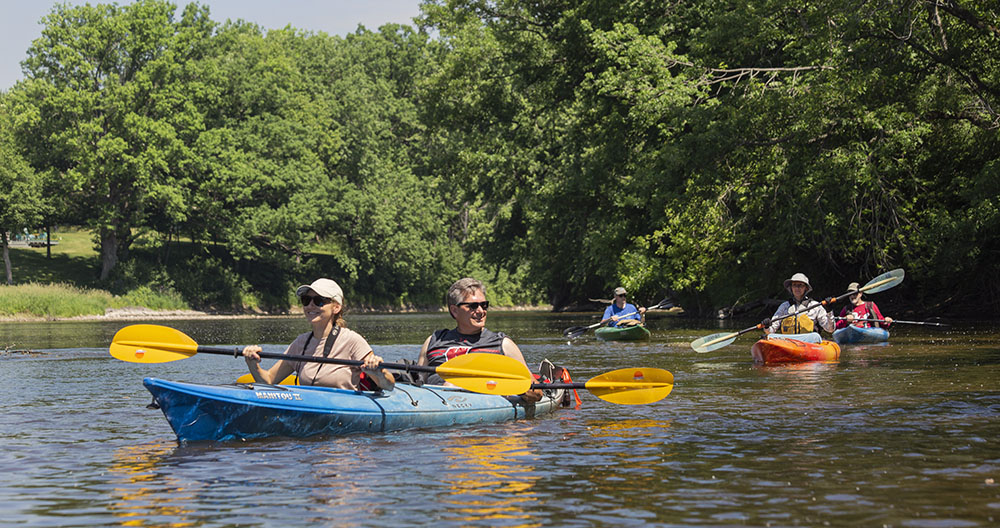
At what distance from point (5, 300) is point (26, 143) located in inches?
561

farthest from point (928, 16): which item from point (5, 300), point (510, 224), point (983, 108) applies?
point (5, 300)

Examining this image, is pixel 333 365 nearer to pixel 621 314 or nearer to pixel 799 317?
pixel 799 317

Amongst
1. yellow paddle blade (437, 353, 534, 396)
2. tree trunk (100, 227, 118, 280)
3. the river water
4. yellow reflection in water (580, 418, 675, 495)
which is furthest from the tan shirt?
tree trunk (100, 227, 118, 280)

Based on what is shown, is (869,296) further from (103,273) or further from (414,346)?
(103,273)

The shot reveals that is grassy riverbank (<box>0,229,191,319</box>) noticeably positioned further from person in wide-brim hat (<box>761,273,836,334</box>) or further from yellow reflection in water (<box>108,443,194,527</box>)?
yellow reflection in water (<box>108,443,194,527</box>)

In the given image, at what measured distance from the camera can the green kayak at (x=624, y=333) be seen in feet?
78.0

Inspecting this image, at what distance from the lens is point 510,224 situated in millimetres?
49594

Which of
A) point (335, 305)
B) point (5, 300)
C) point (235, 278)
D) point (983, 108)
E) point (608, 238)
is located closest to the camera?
point (335, 305)

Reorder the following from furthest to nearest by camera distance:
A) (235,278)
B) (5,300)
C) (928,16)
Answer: (235,278) → (5,300) → (928,16)

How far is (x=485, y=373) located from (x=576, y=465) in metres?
1.94

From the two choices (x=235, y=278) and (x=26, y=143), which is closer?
(x=26, y=143)

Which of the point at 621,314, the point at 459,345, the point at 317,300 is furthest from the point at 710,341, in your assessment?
the point at 621,314

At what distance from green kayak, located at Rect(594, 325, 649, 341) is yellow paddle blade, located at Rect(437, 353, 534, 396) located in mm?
14442

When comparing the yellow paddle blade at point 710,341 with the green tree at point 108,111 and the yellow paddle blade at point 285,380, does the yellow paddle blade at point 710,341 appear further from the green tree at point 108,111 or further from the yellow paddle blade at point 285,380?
the green tree at point 108,111
